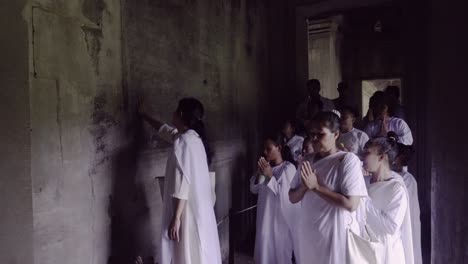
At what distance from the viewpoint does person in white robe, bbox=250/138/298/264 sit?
4797 mm

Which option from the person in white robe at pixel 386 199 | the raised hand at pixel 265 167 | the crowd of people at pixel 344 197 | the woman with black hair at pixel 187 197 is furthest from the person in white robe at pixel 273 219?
the person in white robe at pixel 386 199

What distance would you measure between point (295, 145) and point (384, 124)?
4.04 feet

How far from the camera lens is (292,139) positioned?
5719 millimetres

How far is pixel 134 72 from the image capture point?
3.47 meters

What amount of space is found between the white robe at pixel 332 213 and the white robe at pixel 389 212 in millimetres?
160

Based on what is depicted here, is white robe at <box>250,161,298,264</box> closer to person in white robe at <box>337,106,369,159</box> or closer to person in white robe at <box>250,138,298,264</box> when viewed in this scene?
person in white robe at <box>250,138,298,264</box>

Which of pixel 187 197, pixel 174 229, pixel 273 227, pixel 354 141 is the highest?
pixel 354 141

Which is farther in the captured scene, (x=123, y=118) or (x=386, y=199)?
(x=123, y=118)

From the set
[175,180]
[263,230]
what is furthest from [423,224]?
[175,180]

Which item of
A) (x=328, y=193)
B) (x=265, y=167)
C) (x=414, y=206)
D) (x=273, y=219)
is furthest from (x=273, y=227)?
(x=328, y=193)

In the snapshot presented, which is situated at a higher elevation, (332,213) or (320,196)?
(320,196)

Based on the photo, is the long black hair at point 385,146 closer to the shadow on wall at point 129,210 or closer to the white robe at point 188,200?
the white robe at point 188,200

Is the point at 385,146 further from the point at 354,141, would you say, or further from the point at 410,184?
the point at 354,141

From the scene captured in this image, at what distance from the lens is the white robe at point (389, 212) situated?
2965mm
